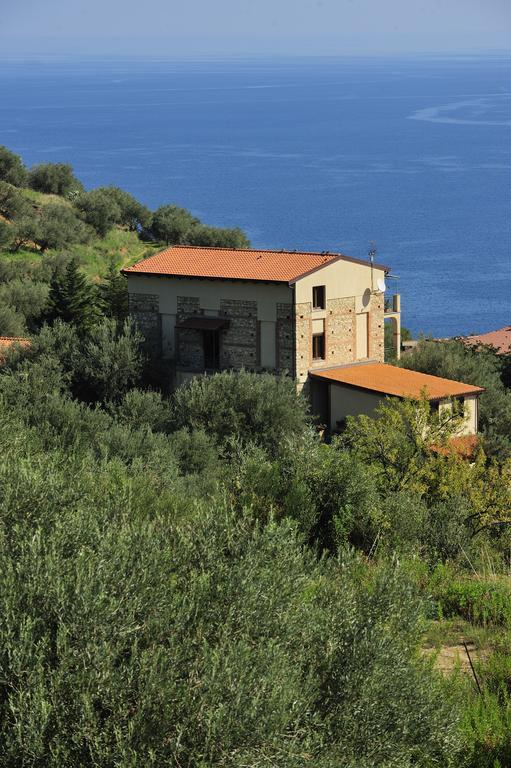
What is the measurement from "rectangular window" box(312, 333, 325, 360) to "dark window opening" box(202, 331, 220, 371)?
8.13ft

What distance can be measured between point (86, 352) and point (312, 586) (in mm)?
22273

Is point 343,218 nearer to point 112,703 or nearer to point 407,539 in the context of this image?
point 407,539

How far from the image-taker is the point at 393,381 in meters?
30.5

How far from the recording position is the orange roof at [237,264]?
103ft

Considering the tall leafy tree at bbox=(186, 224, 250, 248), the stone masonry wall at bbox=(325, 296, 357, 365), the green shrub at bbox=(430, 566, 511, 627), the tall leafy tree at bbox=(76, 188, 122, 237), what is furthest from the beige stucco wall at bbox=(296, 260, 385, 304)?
the tall leafy tree at bbox=(76, 188, 122, 237)

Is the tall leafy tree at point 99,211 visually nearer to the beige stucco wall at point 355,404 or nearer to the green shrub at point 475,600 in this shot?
the beige stucco wall at point 355,404

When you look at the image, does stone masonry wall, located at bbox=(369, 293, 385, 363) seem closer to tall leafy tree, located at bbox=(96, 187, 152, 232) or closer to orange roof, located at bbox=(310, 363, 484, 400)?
orange roof, located at bbox=(310, 363, 484, 400)

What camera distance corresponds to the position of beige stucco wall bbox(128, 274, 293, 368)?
3109 cm

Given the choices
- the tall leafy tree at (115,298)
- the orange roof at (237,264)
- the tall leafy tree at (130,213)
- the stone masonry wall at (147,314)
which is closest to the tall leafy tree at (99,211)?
the tall leafy tree at (130,213)

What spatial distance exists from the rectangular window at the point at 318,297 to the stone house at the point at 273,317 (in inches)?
1.0

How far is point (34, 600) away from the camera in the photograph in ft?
22.3

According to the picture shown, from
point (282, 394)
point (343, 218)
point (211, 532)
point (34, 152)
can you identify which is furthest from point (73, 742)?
point (34, 152)

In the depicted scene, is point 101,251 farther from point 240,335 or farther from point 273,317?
point 273,317

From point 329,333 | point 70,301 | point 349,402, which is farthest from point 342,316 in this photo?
point 70,301
